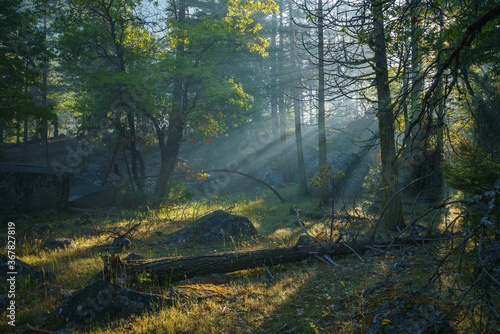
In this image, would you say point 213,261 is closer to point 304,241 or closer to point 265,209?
point 304,241

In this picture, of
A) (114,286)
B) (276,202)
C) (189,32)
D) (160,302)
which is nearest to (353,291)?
(160,302)

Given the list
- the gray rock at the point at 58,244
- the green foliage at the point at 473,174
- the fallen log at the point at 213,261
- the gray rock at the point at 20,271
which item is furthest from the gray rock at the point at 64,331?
the green foliage at the point at 473,174

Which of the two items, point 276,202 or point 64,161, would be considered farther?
point 64,161

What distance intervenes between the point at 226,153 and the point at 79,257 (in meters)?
21.4

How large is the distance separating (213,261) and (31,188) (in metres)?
10.8

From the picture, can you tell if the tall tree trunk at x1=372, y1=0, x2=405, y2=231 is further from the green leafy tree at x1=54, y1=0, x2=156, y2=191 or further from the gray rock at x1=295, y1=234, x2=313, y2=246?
the green leafy tree at x1=54, y1=0, x2=156, y2=191

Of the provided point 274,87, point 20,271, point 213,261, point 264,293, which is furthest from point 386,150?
point 274,87

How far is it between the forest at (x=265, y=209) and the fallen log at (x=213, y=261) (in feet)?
0.12

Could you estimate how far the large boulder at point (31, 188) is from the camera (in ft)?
38.3

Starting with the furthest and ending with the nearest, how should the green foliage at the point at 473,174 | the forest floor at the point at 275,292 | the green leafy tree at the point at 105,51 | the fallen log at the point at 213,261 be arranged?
the green leafy tree at the point at 105,51
the green foliage at the point at 473,174
the fallen log at the point at 213,261
the forest floor at the point at 275,292

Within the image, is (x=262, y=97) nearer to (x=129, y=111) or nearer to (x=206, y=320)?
(x=129, y=111)

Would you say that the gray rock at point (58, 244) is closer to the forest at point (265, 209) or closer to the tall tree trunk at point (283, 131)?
the forest at point (265, 209)

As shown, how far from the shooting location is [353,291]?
4.93 meters

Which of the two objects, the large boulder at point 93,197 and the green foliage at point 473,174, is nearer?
the green foliage at point 473,174
